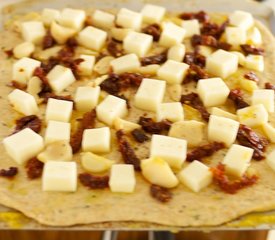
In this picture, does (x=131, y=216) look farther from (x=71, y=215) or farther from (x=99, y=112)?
(x=99, y=112)

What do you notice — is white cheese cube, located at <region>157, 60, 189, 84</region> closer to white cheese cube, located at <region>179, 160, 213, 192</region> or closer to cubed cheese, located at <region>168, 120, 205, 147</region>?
cubed cheese, located at <region>168, 120, 205, 147</region>

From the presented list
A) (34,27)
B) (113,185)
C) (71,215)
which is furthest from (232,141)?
(34,27)

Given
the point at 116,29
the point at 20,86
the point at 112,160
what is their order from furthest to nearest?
the point at 116,29 < the point at 20,86 < the point at 112,160

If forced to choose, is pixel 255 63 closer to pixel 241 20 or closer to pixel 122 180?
pixel 241 20

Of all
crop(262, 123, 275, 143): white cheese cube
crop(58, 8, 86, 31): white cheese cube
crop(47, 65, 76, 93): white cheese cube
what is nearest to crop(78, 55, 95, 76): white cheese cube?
crop(47, 65, 76, 93): white cheese cube

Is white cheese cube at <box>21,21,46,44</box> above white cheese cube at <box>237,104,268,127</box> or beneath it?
beneath

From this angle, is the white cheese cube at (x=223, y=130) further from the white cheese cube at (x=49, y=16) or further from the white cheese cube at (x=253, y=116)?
the white cheese cube at (x=49, y=16)
